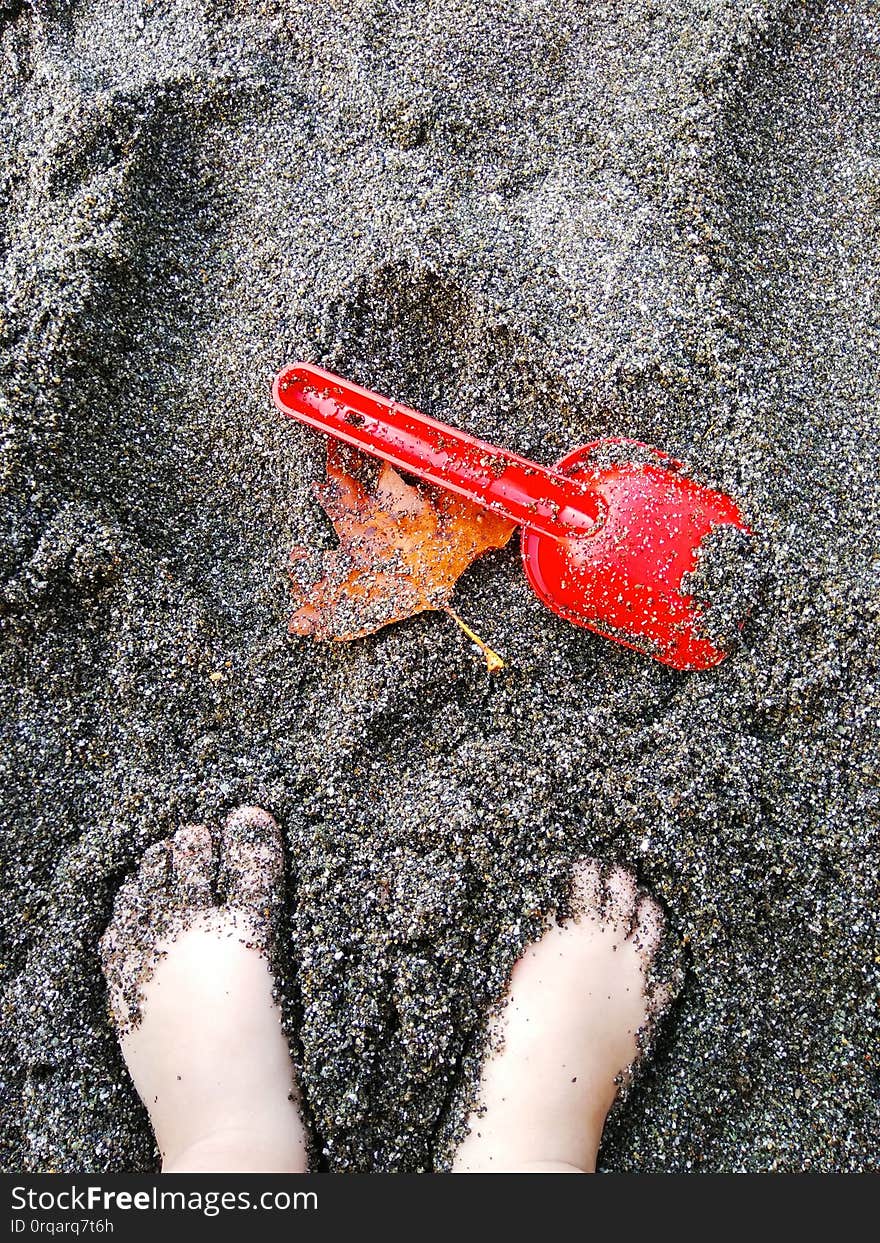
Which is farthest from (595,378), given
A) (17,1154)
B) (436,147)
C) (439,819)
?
(17,1154)

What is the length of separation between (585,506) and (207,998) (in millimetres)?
665

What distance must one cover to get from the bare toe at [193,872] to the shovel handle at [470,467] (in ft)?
1.57

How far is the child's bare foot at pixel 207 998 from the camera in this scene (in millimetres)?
851

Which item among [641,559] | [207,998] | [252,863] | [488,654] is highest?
[641,559]

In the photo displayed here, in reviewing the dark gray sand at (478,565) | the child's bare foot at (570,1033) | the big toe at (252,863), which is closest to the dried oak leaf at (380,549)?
the dark gray sand at (478,565)

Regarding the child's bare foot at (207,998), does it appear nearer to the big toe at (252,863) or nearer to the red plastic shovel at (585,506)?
the big toe at (252,863)

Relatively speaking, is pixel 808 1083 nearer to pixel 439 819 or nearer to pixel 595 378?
pixel 439 819

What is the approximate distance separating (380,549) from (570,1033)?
56cm

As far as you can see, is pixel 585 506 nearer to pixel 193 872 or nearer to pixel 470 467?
pixel 470 467

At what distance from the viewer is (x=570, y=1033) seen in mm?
865

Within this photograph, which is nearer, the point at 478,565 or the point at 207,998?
the point at 207,998

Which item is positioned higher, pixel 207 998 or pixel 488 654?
pixel 488 654

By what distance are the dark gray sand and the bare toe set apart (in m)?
0.04

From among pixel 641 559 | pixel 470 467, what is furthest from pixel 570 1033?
pixel 470 467
